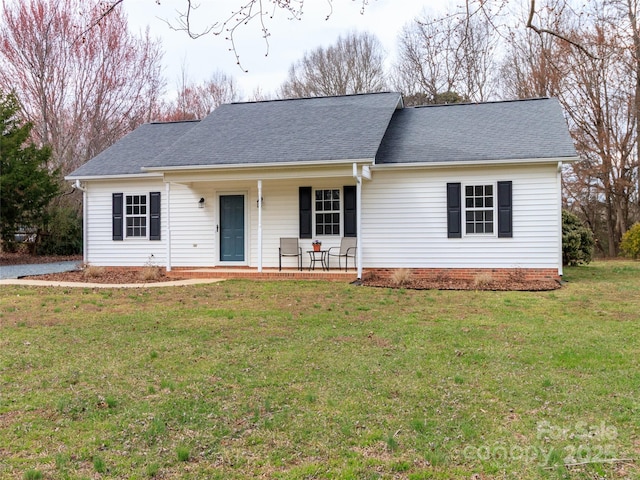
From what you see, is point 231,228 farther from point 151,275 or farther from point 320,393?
point 320,393

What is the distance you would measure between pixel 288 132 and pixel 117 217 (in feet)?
17.3

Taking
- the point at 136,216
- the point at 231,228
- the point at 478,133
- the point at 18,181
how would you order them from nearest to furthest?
the point at 478,133 < the point at 231,228 < the point at 136,216 < the point at 18,181

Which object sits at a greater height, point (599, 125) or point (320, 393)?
point (599, 125)

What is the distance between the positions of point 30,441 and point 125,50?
23915mm

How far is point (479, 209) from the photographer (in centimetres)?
1210

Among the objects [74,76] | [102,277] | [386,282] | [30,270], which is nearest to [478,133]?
[386,282]

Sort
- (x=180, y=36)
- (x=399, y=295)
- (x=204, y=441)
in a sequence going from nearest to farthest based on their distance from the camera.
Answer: (x=204, y=441) < (x=180, y=36) < (x=399, y=295)

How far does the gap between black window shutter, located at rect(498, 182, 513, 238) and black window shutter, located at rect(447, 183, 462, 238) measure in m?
0.87

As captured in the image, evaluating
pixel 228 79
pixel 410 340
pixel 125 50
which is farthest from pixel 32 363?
pixel 228 79

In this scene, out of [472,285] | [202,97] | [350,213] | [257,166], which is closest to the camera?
[472,285]

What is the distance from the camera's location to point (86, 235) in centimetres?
1483

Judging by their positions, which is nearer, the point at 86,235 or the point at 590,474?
the point at 590,474

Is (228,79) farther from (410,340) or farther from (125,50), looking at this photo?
(410,340)

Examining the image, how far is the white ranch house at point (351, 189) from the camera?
11.8m
